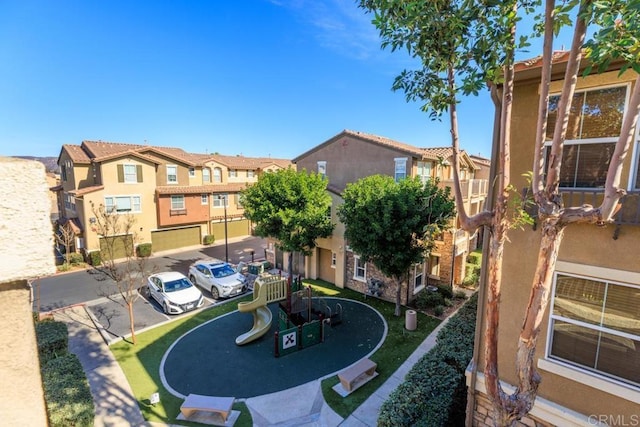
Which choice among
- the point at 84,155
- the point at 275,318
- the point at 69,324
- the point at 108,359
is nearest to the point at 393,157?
the point at 275,318

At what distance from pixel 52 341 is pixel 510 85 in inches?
586

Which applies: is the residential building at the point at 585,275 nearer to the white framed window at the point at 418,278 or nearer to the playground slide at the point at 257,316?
the playground slide at the point at 257,316

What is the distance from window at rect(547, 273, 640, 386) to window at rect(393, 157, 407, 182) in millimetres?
13266

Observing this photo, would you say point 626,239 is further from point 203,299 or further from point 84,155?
point 84,155

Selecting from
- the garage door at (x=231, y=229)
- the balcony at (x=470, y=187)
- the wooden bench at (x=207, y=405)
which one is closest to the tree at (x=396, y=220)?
the balcony at (x=470, y=187)

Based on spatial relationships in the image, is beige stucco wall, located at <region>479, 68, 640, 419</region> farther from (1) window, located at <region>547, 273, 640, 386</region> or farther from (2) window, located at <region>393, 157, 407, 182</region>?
(2) window, located at <region>393, 157, 407, 182</region>

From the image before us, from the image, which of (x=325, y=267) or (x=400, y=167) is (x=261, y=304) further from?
(x=400, y=167)

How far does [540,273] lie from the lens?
408 centimetres

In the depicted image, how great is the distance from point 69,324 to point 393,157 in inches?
745

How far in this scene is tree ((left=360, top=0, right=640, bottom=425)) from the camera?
3496mm

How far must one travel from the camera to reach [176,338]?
13.2 meters

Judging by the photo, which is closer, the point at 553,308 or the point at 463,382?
the point at 553,308
